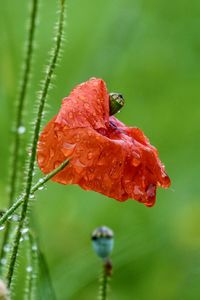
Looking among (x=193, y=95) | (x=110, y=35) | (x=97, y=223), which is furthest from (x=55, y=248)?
(x=193, y=95)

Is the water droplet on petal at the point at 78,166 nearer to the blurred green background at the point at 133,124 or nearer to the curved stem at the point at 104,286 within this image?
the curved stem at the point at 104,286

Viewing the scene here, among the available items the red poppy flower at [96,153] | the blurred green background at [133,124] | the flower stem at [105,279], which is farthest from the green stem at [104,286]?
the blurred green background at [133,124]

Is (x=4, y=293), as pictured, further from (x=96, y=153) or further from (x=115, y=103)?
(x=115, y=103)

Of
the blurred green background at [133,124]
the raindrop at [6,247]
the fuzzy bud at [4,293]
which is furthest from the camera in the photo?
the blurred green background at [133,124]

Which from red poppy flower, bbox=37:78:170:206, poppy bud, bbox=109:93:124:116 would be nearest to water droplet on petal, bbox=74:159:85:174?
red poppy flower, bbox=37:78:170:206

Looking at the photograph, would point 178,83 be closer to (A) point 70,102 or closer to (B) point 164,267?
(B) point 164,267

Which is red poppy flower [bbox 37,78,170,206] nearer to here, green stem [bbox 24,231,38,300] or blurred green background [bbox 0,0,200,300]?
green stem [bbox 24,231,38,300]
